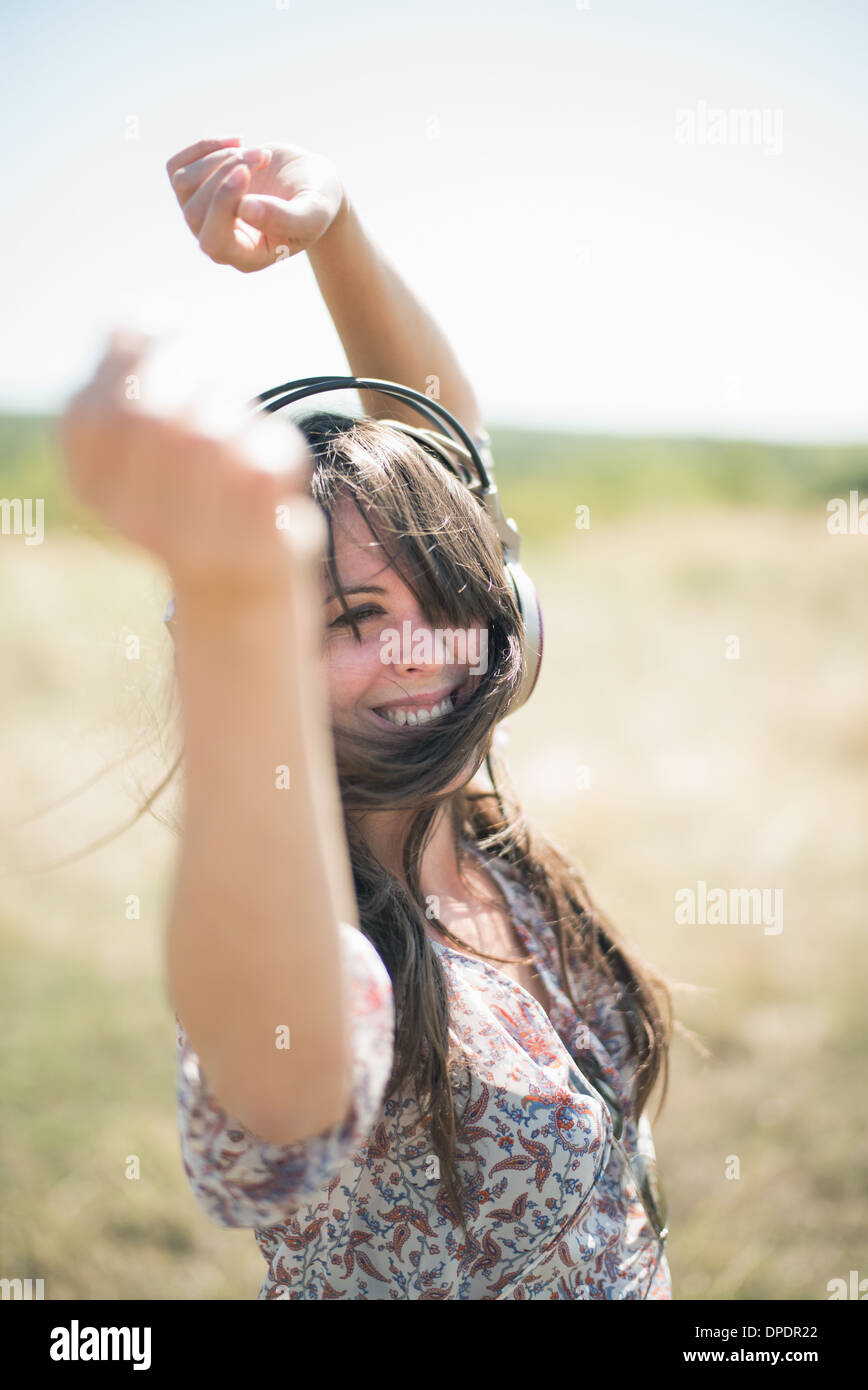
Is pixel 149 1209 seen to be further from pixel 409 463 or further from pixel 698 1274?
pixel 409 463

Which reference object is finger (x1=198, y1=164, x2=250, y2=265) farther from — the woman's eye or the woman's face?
the woman's eye

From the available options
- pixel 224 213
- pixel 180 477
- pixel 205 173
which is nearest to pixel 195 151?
pixel 205 173

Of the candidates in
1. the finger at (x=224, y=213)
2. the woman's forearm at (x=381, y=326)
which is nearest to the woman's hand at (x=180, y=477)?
the finger at (x=224, y=213)

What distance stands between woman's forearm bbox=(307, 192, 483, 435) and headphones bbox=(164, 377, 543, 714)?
13cm

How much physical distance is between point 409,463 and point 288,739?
2.65ft

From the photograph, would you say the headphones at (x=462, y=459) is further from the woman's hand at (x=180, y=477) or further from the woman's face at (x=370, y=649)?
the woman's hand at (x=180, y=477)

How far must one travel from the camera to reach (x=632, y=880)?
5.41 metres

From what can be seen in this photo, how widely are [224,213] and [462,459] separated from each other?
0.56 m

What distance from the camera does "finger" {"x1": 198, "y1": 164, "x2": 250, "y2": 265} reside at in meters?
1.08

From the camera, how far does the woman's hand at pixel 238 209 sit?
108 cm

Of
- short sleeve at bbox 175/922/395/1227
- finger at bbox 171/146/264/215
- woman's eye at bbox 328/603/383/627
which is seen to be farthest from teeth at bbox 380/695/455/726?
finger at bbox 171/146/264/215

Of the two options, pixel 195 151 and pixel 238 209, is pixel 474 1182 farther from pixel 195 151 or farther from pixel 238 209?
pixel 195 151
